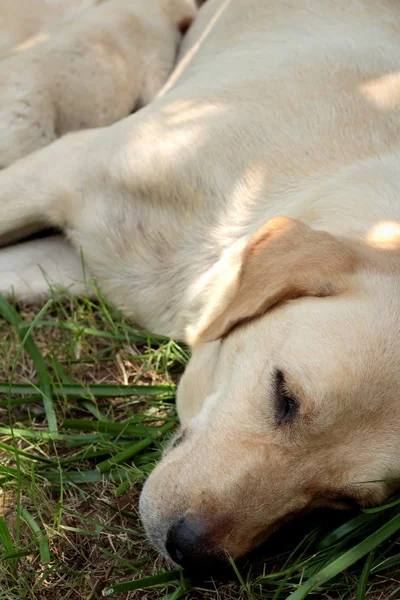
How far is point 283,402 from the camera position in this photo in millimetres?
2447

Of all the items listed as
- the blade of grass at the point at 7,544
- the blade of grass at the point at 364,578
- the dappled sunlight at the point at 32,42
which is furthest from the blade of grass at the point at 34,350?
the dappled sunlight at the point at 32,42

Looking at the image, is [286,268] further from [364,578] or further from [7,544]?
[7,544]

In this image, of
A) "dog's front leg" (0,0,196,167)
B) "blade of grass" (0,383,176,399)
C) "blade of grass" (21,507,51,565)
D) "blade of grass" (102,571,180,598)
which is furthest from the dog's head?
"dog's front leg" (0,0,196,167)

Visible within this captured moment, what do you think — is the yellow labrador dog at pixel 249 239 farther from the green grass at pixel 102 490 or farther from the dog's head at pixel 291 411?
the green grass at pixel 102 490

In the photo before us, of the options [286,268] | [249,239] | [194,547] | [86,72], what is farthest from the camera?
[86,72]

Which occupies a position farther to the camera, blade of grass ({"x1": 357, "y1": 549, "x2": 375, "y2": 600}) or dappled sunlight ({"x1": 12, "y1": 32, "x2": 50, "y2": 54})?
dappled sunlight ({"x1": 12, "y1": 32, "x2": 50, "y2": 54})

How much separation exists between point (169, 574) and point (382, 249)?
1222 millimetres

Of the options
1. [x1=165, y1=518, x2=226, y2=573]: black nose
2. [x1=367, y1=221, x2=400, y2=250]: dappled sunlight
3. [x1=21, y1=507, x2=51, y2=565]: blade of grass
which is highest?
[x1=367, y1=221, x2=400, y2=250]: dappled sunlight

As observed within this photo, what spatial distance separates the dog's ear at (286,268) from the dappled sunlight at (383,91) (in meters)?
1.00

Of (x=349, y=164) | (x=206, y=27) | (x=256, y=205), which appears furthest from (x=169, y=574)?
(x=206, y=27)

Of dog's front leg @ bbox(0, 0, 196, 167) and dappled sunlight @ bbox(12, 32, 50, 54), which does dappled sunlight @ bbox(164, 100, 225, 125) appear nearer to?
dog's front leg @ bbox(0, 0, 196, 167)

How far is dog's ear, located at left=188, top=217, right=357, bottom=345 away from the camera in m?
2.54

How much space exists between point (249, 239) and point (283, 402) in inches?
31.2

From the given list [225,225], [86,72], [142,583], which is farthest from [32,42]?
[142,583]
